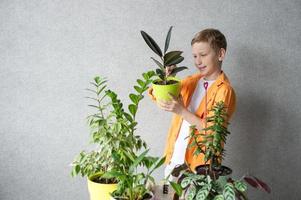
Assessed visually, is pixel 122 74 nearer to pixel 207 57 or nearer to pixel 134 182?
pixel 207 57

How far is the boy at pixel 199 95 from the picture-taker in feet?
5.91

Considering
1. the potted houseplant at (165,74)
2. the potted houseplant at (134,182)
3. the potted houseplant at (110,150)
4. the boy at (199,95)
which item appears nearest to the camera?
the potted houseplant at (134,182)

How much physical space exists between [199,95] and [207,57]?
0.72ft

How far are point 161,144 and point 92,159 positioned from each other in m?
0.84

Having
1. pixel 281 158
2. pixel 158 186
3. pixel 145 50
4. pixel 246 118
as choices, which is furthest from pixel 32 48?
pixel 281 158

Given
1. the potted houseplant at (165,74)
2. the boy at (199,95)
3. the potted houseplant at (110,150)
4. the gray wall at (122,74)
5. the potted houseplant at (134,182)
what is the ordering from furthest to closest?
the gray wall at (122,74)
the boy at (199,95)
the potted houseplant at (165,74)
the potted houseplant at (110,150)
the potted houseplant at (134,182)

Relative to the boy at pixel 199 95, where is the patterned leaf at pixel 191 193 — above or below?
below

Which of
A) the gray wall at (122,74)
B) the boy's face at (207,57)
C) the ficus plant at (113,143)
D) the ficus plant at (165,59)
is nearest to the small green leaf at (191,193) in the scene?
the ficus plant at (113,143)

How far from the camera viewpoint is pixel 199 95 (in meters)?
1.97

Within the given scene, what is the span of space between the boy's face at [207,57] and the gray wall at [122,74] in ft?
1.31

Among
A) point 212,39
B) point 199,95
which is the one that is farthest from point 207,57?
point 199,95

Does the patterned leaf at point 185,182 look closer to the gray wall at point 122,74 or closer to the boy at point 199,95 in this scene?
the boy at point 199,95

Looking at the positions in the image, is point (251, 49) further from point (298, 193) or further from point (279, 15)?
point (298, 193)

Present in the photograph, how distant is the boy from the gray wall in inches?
13.9
